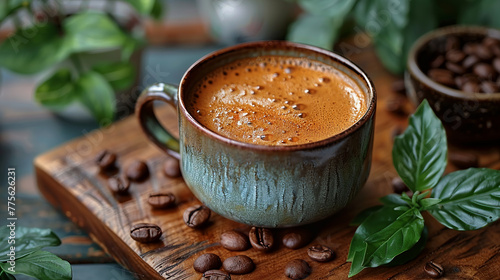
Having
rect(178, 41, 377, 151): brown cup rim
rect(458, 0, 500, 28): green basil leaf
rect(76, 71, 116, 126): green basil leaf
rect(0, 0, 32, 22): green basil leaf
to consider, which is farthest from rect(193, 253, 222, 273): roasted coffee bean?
rect(458, 0, 500, 28): green basil leaf

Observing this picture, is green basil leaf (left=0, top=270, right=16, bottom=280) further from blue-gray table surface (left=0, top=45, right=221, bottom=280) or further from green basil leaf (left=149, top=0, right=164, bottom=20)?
green basil leaf (left=149, top=0, right=164, bottom=20)

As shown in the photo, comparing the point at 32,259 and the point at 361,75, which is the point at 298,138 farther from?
the point at 32,259

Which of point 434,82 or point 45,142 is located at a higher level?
point 434,82

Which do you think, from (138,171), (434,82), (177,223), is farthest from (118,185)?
(434,82)

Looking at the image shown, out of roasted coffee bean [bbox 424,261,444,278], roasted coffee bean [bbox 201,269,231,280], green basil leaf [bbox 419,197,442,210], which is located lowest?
roasted coffee bean [bbox 424,261,444,278]

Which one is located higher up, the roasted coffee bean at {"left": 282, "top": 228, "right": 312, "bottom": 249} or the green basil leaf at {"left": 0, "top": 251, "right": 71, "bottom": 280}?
the green basil leaf at {"left": 0, "top": 251, "right": 71, "bottom": 280}

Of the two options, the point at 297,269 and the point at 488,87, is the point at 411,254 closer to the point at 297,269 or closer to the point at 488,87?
the point at 297,269
